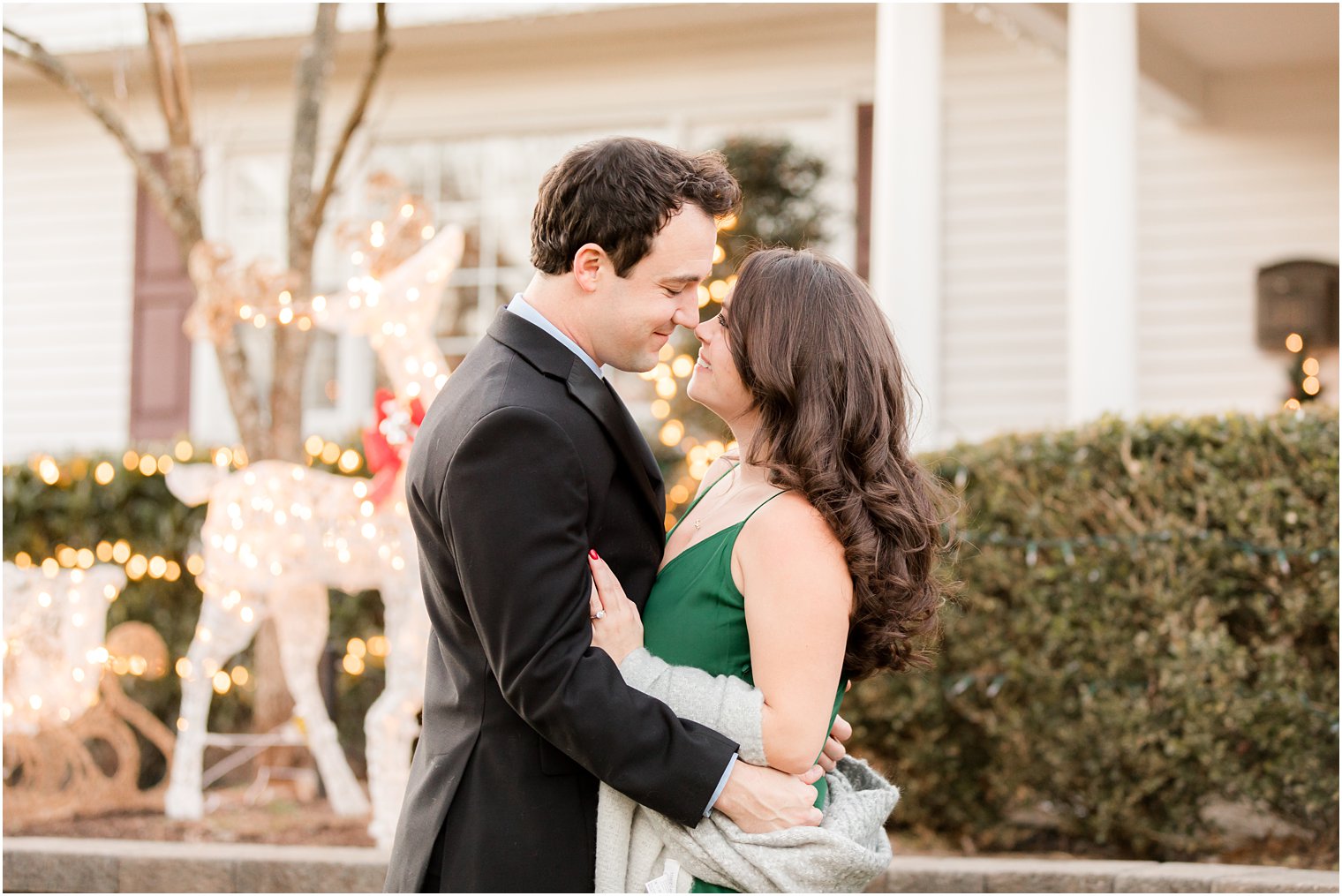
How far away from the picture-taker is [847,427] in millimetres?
2213

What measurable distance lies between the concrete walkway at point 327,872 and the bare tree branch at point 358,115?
2.79 meters

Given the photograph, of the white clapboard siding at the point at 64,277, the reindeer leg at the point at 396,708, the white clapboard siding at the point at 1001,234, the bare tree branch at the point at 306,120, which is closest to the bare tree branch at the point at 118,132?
the bare tree branch at the point at 306,120

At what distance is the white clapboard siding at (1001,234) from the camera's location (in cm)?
853

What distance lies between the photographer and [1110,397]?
244 inches

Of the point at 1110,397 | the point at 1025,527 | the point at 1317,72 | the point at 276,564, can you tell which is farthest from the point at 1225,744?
the point at 1317,72

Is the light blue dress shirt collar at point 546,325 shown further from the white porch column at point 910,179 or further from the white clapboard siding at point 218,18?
the white clapboard siding at point 218,18

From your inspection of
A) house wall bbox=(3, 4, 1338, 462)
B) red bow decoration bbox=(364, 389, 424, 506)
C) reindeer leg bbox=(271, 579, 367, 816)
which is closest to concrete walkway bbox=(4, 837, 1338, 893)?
reindeer leg bbox=(271, 579, 367, 816)

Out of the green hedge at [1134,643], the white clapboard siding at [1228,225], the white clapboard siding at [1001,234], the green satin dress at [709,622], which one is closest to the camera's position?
the green satin dress at [709,622]

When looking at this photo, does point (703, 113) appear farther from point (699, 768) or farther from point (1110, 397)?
point (699, 768)

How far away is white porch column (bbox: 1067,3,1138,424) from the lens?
6.18 metres

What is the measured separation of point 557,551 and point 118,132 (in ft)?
15.6

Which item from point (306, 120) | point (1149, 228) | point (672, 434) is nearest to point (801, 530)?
point (306, 120)

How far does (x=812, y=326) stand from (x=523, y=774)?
885mm

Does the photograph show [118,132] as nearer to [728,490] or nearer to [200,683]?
[200,683]
